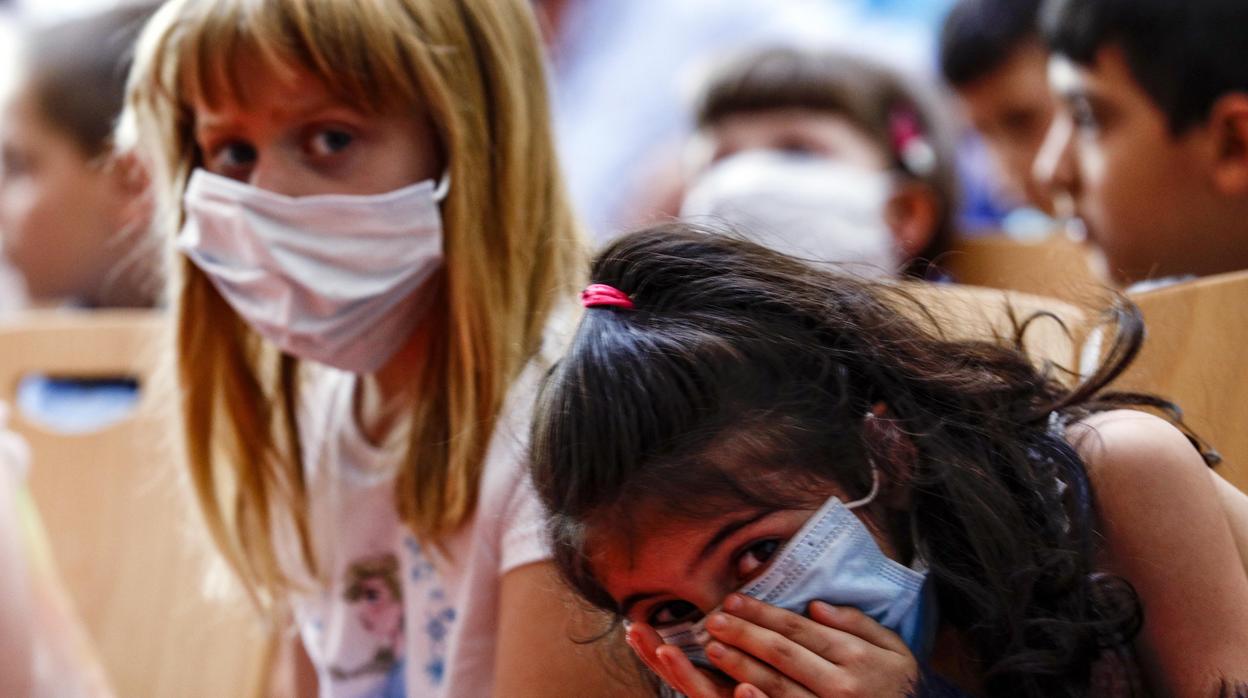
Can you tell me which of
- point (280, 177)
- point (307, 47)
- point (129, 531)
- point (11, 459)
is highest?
point (307, 47)

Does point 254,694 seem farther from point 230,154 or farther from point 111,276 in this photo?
point 111,276

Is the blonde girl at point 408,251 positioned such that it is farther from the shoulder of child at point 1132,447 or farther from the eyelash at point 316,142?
the shoulder of child at point 1132,447

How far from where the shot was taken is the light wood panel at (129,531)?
162 centimetres

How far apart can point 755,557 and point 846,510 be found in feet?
0.23

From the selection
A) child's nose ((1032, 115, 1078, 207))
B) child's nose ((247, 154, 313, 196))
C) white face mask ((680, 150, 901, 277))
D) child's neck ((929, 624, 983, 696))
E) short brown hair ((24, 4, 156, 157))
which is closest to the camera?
child's neck ((929, 624, 983, 696))

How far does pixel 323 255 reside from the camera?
1176 mm

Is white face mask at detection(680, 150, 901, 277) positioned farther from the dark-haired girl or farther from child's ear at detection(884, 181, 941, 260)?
the dark-haired girl

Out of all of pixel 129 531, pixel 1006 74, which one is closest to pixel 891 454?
pixel 129 531

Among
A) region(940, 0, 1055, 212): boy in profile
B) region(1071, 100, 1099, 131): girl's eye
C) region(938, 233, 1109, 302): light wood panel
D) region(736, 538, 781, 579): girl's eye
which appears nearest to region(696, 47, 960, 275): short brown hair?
region(940, 0, 1055, 212): boy in profile

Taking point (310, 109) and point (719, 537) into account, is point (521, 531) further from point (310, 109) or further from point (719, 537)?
point (310, 109)

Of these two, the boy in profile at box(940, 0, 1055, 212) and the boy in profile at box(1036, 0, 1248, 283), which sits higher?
the boy in profile at box(1036, 0, 1248, 283)

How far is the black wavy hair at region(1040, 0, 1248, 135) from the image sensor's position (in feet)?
4.72

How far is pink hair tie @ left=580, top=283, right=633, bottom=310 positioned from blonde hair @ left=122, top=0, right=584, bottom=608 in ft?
0.83

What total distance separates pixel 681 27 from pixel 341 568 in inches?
82.3
